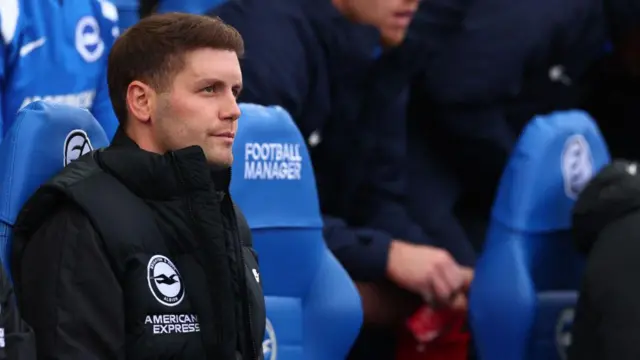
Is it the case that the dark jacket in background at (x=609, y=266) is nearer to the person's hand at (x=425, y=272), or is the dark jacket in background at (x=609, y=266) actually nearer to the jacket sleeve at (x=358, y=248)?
the person's hand at (x=425, y=272)

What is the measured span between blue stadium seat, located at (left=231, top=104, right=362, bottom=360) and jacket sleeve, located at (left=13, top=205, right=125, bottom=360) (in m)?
0.94

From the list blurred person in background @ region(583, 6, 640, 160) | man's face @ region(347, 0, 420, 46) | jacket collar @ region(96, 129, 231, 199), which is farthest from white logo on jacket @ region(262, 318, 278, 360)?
blurred person in background @ region(583, 6, 640, 160)

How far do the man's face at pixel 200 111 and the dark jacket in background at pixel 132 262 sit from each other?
0.05m

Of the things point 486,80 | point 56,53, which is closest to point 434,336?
point 486,80

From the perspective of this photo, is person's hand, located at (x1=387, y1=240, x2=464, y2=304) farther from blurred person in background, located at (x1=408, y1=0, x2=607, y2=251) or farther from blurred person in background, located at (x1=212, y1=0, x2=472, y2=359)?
blurred person in background, located at (x1=408, y1=0, x2=607, y2=251)

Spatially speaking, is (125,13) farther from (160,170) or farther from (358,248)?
(160,170)

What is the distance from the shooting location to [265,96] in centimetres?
364

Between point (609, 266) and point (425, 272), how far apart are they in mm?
583

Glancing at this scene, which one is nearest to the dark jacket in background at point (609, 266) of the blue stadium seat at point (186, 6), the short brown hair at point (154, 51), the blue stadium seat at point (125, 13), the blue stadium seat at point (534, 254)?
the blue stadium seat at point (534, 254)

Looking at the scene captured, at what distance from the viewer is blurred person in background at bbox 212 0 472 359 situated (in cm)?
373

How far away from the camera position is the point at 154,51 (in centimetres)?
252

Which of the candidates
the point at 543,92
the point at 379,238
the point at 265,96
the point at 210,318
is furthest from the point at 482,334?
the point at 210,318

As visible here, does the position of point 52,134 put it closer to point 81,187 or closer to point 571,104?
point 81,187

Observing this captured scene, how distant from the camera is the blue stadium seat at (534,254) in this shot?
3842mm
